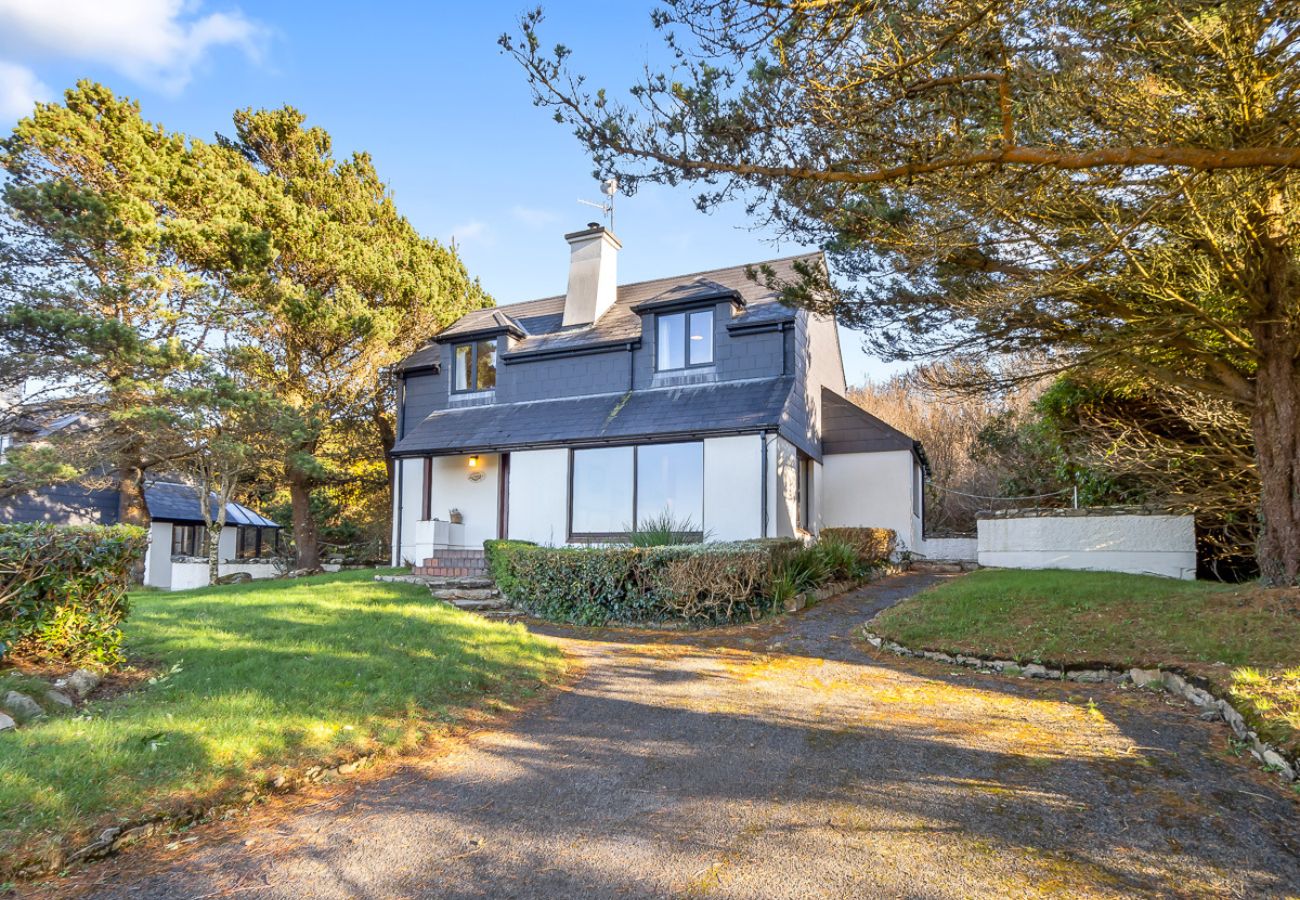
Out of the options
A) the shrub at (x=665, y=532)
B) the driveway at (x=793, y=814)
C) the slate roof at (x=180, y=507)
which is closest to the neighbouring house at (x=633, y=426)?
the shrub at (x=665, y=532)

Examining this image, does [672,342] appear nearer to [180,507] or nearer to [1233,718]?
[1233,718]

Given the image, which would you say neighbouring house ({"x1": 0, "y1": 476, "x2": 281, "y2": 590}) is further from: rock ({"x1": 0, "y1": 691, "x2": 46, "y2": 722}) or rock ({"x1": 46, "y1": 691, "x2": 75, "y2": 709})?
rock ({"x1": 0, "y1": 691, "x2": 46, "y2": 722})

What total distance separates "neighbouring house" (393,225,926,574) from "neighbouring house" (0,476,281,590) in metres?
7.08

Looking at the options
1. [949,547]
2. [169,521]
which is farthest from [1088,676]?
[169,521]

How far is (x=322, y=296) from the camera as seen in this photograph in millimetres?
19688

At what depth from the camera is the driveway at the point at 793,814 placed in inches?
123

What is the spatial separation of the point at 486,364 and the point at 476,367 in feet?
Answer: 0.94

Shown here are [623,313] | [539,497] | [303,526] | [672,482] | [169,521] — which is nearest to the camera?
[672,482]

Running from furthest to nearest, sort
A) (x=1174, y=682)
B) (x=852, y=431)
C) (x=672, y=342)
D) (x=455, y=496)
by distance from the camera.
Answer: (x=852, y=431), (x=455, y=496), (x=672, y=342), (x=1174, y=682)

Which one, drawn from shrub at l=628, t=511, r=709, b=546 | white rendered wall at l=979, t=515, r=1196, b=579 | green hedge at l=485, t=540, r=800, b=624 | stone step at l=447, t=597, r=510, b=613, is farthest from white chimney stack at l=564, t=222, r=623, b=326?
white rendered wall at l=979, t=515, r=1196, b=579

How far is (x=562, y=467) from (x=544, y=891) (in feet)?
41.7

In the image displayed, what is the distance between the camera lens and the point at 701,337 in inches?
631

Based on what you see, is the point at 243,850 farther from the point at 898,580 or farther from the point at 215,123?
the point at 215,123

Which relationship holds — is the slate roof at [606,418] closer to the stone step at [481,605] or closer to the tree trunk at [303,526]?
the stone step at [481,605]
